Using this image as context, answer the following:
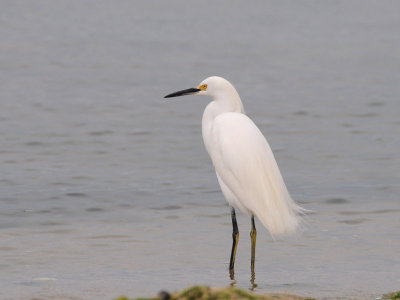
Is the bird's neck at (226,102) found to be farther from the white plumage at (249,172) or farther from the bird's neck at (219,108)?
the white plumage at (249,172)

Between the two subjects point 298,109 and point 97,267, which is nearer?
point 97,267

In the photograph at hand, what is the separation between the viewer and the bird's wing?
7387 mm

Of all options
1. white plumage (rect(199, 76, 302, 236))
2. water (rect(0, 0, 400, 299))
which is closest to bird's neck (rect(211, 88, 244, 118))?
white plumage (rect(199, 76, 302, 236))

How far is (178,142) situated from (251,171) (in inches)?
201

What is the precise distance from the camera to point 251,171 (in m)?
7.40

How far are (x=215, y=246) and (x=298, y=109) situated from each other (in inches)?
261

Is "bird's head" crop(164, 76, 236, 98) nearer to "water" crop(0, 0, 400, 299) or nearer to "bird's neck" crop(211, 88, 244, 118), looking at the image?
"bird's neck" crop(211, 88, 244, 118)

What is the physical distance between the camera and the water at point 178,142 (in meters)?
7.31

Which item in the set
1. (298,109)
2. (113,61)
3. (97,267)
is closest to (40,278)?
(97,267)

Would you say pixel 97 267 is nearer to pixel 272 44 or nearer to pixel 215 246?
pixel 215 246

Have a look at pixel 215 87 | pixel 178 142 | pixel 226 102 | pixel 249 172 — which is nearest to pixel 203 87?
pixel 215 87

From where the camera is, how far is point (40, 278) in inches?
273

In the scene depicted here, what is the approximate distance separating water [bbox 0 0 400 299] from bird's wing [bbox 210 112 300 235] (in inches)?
16.5

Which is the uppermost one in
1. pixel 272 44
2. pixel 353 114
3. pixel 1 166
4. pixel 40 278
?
pixel 272 44
